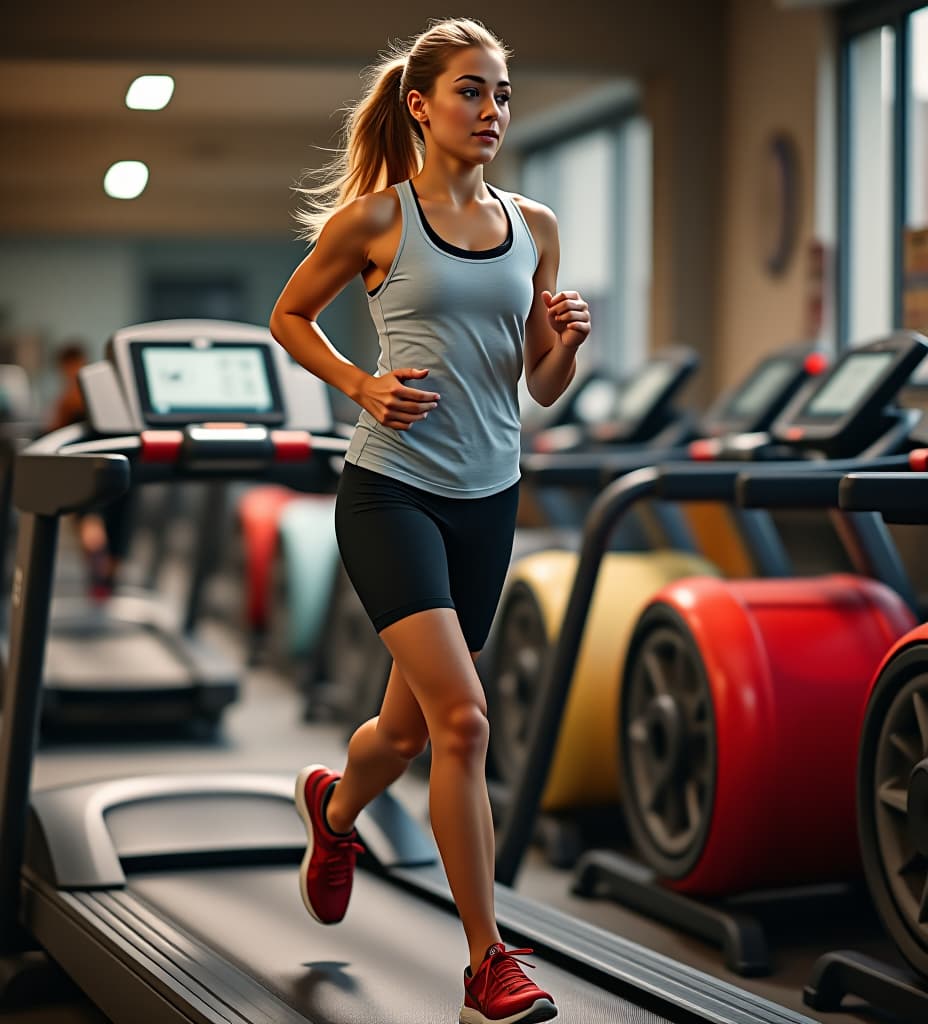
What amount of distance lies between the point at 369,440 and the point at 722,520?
9.36ft

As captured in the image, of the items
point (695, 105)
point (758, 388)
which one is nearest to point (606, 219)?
point (695, 105)

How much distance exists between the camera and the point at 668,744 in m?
3.14

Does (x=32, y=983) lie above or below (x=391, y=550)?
below

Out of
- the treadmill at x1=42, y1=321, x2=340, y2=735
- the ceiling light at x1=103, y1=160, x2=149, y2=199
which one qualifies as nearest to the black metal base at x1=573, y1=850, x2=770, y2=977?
the ceiling light at x1=103, y1=160, x2=149, y2=199

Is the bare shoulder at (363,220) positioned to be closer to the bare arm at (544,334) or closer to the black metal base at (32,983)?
the bare arm at (544,334)

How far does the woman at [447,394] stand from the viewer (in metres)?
1.97

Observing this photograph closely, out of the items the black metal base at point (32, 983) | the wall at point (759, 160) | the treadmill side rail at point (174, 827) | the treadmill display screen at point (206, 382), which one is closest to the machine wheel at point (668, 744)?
the treadmill side rail at point (174, 827)

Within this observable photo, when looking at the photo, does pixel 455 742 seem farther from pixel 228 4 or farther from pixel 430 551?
pixel 228 4

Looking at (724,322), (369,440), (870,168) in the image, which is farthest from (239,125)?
(369,440)

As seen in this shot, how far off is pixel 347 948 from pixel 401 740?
453 mm

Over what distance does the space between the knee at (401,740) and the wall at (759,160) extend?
421 centimetres

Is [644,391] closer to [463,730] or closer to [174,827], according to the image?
[174,827]

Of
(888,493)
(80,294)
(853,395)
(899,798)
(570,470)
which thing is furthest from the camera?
(80,294)

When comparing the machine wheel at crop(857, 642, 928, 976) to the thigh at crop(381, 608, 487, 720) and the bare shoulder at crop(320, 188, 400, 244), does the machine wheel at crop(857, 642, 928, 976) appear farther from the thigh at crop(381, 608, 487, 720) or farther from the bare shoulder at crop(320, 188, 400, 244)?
the bare shoulder at crop(320, 188, 400, 244)
